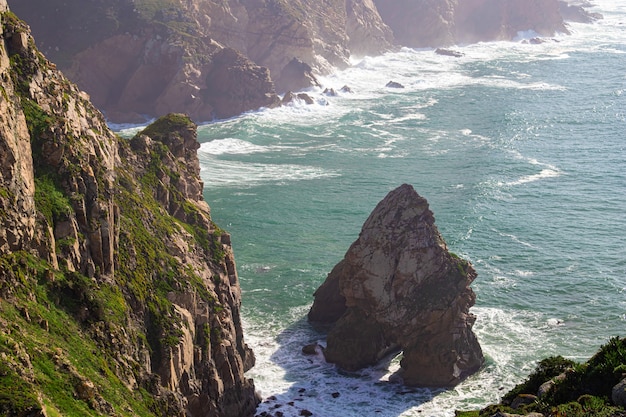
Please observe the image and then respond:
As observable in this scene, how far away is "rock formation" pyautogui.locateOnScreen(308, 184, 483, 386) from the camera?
47750 mm

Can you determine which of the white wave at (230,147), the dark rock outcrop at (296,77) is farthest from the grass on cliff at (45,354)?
the dark rock outcrop at (296,77)

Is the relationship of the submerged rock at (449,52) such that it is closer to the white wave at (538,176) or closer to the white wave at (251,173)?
the white wave at (251,173)

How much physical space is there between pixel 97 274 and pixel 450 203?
160 feet

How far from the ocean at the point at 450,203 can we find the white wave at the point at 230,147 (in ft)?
1.33

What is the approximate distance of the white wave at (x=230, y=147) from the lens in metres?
100

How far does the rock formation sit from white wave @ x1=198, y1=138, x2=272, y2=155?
49983 mm

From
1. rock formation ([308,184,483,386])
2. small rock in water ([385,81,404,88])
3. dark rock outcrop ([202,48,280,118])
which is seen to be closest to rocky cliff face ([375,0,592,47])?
small rock in water ([385,81,404,88])

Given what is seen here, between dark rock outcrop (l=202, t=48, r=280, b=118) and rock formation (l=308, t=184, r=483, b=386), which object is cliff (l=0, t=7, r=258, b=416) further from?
dark rock outcrop (l=202, t=48, r=280, b=118)

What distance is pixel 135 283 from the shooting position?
3666cm

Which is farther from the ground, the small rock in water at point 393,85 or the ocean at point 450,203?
the small rock in water at point 393,85

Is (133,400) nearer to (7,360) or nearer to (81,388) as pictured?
(81,388)

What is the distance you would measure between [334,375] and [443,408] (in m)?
6.89

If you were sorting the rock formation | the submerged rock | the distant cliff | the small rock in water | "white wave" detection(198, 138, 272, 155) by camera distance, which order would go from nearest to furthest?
the rock formation
"white wave" detection(198, 138, 272, 155)
the distant cliff
the small rock in water
the submerged rock

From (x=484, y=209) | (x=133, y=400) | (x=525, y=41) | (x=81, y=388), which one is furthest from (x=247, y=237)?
(x=525, y=41)
